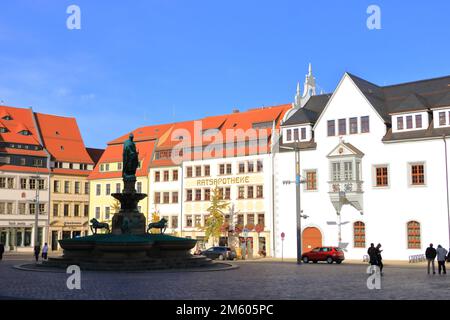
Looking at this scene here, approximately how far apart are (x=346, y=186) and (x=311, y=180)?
14.0 ft

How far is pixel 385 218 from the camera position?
5288cm

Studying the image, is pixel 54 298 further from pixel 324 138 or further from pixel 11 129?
pixel 11 129

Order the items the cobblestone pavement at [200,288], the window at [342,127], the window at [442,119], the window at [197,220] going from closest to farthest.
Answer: the cobblestone pavement at [200,288] < the window at [442,119] < the window at [342,127] < the window at [197,220]

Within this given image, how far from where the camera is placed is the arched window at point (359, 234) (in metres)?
53.9

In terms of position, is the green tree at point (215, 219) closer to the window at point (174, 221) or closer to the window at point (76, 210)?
the window at point (174, 221)

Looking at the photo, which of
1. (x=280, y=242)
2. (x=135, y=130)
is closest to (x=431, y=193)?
(x=280, y=242)

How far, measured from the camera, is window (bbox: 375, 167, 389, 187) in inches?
2099

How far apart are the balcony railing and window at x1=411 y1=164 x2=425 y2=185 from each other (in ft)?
14.9

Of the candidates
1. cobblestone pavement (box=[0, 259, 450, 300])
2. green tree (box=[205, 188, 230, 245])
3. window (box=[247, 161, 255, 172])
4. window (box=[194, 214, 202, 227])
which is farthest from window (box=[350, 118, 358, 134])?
cobblestone pavement (box=[0, 259, 450, 300])

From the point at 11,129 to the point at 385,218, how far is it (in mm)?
49275

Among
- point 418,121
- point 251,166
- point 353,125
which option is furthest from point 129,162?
point 251,166

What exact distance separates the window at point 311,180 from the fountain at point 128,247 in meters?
25.8

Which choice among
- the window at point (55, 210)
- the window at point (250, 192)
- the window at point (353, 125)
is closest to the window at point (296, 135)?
the window at point (353, 125)

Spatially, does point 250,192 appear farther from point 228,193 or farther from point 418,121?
point 418,121
